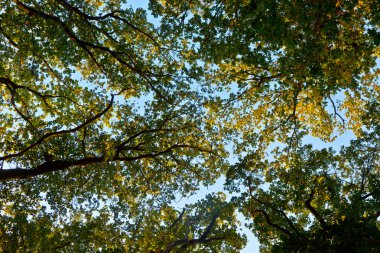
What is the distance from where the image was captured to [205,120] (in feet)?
57.5

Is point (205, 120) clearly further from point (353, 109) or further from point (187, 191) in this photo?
point (353, 109)

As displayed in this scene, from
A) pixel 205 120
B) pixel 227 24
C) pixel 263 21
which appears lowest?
pixel 263 21

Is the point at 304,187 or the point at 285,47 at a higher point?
the point at 285,47

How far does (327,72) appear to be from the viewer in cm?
1196

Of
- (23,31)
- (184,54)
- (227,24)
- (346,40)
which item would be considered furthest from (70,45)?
(346,40)

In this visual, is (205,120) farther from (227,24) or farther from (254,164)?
(227,24)

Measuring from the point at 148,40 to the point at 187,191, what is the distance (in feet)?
27.7

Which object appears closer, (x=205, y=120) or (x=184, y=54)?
(x=184, y=54)

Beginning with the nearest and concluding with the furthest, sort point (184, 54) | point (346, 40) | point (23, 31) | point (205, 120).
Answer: point (346, 40)
point (23, 31)
point (184, 54)
point (205, 120)

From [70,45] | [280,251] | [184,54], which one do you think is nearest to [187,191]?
[184,54]

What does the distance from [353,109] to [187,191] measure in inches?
406

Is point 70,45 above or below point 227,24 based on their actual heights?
above

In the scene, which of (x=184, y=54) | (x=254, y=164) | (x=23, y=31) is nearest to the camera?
(x=23, y=31)

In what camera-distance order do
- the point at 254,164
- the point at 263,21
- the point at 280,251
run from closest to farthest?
the point at 280,251 < the point at 263,21 < the point at 254,164
